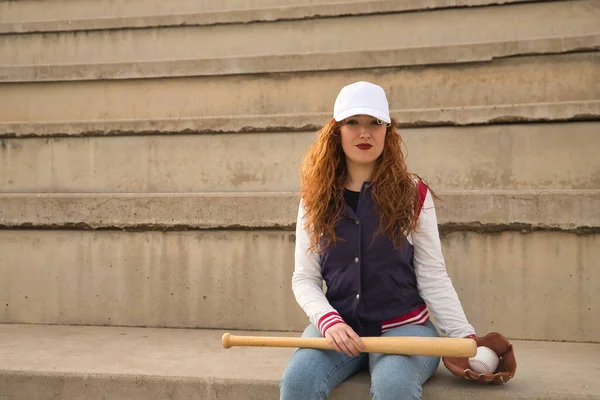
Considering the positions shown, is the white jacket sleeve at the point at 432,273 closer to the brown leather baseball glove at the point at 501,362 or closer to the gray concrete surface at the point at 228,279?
the brown leather baseball glove at the point at 501,362

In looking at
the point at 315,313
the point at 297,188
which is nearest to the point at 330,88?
the point at 297,188

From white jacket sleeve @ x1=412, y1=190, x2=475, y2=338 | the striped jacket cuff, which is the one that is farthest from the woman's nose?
the striped jacket cuff

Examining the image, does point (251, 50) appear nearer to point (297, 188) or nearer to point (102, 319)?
point (297, 188)

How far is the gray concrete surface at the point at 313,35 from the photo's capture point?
3.65 meters

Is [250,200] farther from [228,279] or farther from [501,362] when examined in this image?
[501,362]

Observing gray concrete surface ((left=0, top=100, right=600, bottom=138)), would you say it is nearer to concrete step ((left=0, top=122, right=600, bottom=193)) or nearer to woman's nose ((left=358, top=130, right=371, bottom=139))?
concrete step ((left=0, top=122, right=600, bottom=193))

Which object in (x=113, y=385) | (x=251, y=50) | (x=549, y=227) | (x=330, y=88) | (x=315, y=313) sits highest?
(x=251, y=50)

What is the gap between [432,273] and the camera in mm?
1935

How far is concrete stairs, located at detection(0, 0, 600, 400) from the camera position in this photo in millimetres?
2318

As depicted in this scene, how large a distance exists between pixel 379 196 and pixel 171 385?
848 mm

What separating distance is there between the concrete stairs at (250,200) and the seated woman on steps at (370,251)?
0.18 m

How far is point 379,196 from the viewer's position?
193cm

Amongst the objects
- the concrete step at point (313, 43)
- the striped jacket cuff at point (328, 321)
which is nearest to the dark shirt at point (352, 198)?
the striped jacket cuff at point (328, 321)

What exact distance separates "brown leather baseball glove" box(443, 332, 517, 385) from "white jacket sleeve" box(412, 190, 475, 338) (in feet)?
0.21
